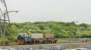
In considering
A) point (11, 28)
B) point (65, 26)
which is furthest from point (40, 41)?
point (65, 26)

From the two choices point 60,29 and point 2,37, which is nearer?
point 2,37

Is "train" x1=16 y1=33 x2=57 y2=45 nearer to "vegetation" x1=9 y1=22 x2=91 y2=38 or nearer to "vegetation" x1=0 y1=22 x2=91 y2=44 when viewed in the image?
"vegetation" x1=0 y1=22 x2=91 y2=44

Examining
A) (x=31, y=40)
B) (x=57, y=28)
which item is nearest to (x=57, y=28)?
(x=57, y=28)

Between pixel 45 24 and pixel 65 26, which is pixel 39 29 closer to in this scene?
pixel 45 24

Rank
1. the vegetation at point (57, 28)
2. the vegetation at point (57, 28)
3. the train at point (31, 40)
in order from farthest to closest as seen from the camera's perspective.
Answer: the vegetation at point (57, 28) < the vegetation at point (57, 28) < the train at point (31, 40)

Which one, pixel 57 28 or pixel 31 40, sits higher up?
pixel 31 40

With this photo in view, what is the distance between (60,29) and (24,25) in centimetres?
436

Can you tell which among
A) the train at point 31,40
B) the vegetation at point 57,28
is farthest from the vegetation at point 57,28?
the train at point 31,40

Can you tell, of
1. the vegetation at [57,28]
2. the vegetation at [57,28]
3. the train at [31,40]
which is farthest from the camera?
the vegetation at [57,28]

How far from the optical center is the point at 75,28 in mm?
34125

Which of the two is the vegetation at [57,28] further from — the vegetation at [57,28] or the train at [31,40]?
the train at [31,40]

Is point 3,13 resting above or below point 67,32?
above

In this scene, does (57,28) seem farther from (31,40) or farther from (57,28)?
(31,40)

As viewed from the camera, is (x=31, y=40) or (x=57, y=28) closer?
(x=31, y=40)
